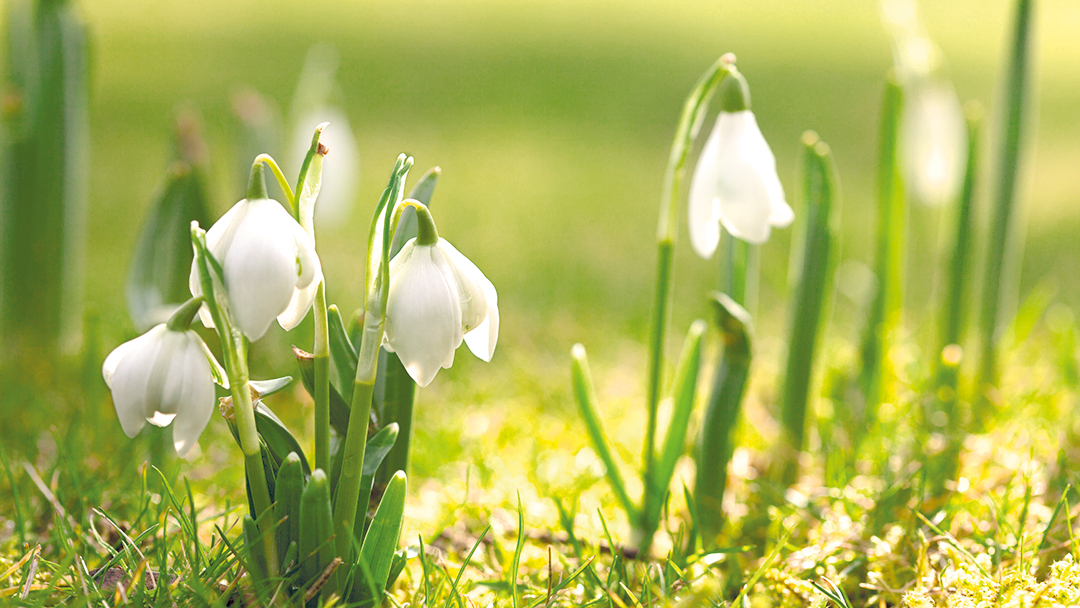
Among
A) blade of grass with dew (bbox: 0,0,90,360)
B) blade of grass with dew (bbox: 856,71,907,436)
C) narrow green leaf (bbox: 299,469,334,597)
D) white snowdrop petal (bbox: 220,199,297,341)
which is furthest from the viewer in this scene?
blade of grass with dew (bbox: 0,0,90,360)

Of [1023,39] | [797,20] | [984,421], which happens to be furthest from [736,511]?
[797,20]

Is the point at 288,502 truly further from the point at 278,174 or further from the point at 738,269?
the point at 738,269

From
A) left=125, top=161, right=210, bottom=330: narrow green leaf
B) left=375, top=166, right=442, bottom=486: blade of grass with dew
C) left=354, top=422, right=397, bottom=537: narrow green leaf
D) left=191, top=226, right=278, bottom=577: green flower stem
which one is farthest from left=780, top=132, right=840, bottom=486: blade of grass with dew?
left=125, top=161, right=210, bottom=330: narrow green leaf

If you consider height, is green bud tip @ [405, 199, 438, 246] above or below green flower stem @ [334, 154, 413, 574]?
above

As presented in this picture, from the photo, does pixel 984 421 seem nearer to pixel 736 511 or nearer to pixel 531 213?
pixel 736 511

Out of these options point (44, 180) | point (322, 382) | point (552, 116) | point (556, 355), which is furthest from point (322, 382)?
point (552, 116)

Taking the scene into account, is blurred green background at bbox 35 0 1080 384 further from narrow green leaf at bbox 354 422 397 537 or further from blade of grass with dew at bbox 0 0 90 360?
narrow green leaf at bbox 354 422 397 537

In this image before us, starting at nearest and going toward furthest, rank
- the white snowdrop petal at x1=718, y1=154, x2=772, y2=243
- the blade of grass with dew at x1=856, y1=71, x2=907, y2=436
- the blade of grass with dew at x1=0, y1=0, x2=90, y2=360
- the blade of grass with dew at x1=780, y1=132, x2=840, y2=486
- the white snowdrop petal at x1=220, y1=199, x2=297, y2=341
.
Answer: the white snowdrop petal at x1=220, y1=199, x2=297, y2=341, the white snowdrop petal at x1=718, y1=154, x2=772, y2=243, the blade of grass with dew at x1=780, y1=132, x2=840, y2=486, the blade of grass with dew at x1=856, y1=71, x2=907, y2=436, the blade of grass with dew at x1=0, y1=0, x2=90, y2=360
